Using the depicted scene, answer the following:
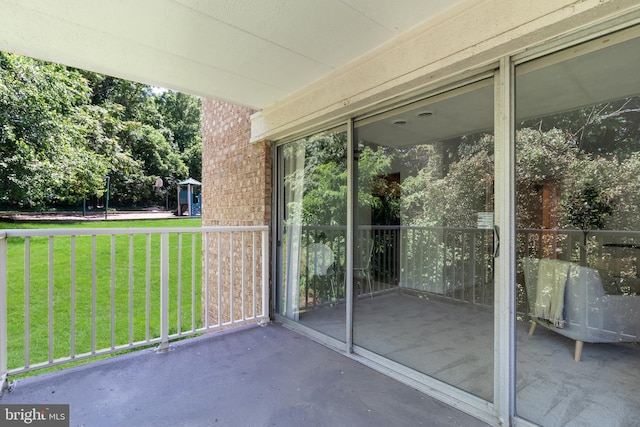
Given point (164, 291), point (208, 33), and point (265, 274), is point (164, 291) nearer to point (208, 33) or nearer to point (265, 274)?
point (265, 274)

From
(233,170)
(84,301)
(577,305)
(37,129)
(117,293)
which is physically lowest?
(84,301)

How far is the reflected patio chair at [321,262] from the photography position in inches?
124

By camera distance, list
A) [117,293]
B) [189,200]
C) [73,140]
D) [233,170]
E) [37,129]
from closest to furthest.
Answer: [233,170] → [117,293] → [37,129] → [73,140] → [189,200]

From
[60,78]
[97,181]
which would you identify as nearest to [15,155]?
[60,78]

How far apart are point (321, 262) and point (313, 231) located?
33cm

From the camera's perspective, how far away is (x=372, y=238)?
2830 millimetres

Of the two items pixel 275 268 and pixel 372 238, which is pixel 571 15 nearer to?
pixel 372 238

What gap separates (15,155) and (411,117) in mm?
10785

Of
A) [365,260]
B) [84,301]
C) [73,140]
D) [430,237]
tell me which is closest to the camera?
[430,237]

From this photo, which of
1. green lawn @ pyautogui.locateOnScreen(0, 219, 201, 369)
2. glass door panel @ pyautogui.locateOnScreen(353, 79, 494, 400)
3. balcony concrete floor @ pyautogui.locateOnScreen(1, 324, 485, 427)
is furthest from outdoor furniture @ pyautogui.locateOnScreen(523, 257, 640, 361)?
green lawn @ pyautogui.locateOnScreen(0, 219, 201, 369)

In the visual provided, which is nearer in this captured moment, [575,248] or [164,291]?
[575,248]

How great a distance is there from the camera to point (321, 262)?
3.29 metres

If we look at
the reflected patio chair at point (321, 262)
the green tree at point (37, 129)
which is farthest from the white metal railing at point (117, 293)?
the green tree at point (37, 129)

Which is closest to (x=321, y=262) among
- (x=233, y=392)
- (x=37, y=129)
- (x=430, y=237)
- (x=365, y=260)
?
(x=365, y=260)
